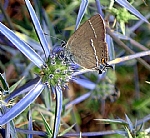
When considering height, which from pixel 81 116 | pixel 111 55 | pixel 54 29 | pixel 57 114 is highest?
pixel 54 29

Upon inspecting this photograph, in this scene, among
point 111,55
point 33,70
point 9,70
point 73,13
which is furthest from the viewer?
point 9,70

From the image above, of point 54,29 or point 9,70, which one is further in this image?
point 9,70

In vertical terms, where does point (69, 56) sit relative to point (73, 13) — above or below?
below

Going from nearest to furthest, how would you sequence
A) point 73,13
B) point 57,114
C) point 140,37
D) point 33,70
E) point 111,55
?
point 57,114
point 111,55
point 33,70
point 73,13
point 140,37

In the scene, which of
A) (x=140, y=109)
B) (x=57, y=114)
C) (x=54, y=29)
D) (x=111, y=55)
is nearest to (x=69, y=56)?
(x=57, y=114)

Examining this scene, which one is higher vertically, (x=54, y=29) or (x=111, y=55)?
(x=54, y=29)

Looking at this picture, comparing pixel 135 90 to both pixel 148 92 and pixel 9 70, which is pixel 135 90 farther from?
pixel 9 70

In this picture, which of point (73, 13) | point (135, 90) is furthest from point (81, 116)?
point (73, 13)

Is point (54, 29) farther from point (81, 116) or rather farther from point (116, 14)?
point (81, 116)

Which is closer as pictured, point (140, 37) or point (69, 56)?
point (69, 56)
